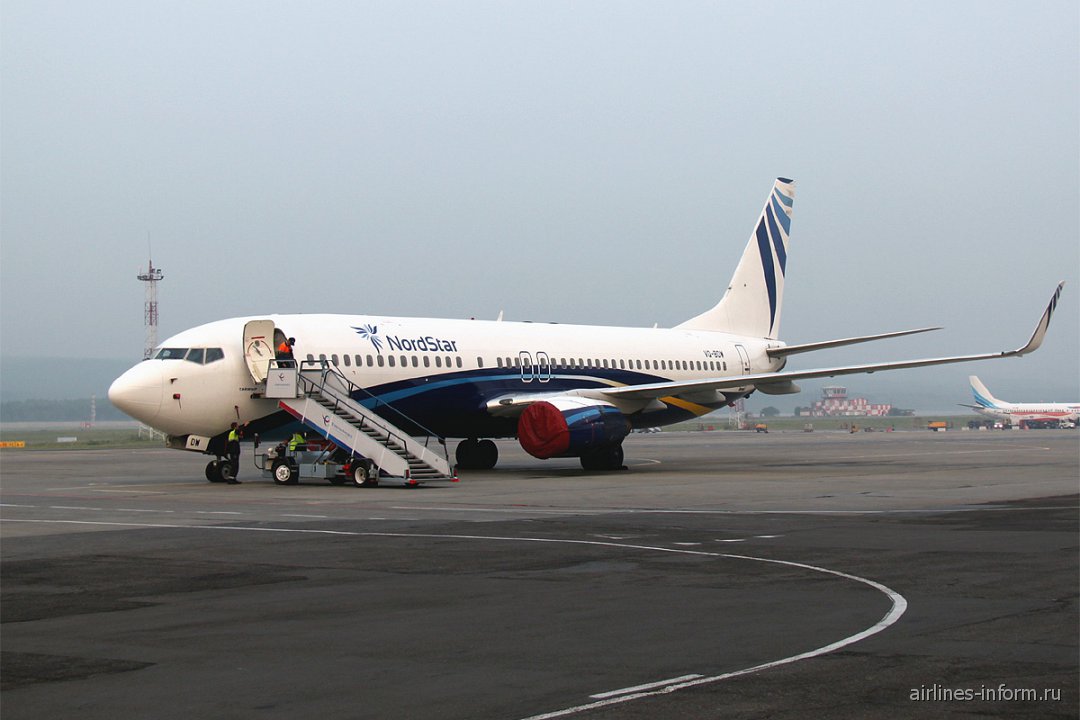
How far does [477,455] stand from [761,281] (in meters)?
14.7

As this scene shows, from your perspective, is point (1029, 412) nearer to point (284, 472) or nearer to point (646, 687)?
point (284, 472)

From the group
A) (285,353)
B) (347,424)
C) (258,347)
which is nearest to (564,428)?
(347,424)

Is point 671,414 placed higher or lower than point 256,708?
higher

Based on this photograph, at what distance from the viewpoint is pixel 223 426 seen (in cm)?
2911

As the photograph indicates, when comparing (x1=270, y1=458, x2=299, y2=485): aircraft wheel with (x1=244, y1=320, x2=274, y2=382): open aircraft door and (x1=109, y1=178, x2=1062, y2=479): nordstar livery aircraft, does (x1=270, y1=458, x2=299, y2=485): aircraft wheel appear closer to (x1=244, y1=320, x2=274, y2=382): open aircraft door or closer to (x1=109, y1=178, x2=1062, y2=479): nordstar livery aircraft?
(x1=109, y1=178, x2=1062, y2=479): nordstar livery aircraft

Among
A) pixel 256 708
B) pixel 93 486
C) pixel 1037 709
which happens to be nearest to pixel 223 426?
pixel 93 486

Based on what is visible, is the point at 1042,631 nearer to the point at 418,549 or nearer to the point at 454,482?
the point at 418,549

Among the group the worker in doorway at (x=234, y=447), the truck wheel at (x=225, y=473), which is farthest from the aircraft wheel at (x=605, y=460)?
the truck wheel at (x=225, y=473)

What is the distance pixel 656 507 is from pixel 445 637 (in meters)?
12.2

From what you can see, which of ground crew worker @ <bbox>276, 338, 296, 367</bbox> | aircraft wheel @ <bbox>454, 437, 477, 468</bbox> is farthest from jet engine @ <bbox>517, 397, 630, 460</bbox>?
ground crew worker @ <bbox>276, 338, 296, 367</bbox>

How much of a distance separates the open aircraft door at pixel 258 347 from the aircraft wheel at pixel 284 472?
2068 mm

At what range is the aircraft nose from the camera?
27.9 metres

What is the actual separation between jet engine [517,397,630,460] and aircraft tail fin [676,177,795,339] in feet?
41.7

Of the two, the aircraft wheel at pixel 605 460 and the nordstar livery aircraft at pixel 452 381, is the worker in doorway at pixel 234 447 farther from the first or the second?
the aircraft wheel at pixel 605 460
